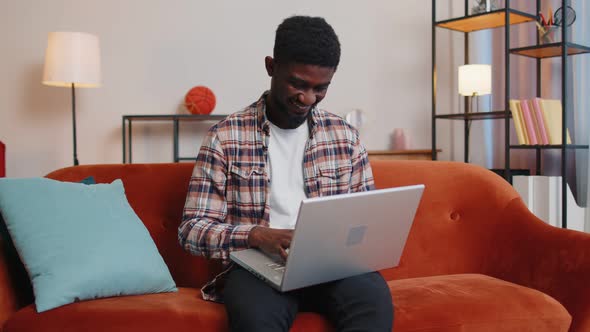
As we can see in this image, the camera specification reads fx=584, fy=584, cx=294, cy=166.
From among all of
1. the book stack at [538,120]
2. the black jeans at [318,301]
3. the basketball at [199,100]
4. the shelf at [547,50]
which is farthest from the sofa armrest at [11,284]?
the shelf at [547,50]

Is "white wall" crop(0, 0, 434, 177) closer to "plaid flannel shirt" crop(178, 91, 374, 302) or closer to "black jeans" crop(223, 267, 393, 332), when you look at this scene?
"plaid flannel shirt" crop(178, 91, 374, 302)

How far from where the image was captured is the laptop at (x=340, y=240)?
1.10 meters

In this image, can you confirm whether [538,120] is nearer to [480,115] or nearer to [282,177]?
[480,115]

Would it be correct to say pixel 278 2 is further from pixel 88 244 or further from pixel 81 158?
pixel 88 244

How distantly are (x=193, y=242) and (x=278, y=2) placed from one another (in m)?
2.99

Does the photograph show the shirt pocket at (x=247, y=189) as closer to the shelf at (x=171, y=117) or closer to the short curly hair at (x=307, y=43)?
the short curly hair at (x=307, y=43)

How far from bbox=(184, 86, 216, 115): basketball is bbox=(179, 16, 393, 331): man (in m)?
2.15

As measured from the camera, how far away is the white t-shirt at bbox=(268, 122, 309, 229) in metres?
1.50

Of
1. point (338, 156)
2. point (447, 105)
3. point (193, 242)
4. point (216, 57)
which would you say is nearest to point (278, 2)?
point (216, 57)

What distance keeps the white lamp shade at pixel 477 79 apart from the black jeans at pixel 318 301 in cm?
254

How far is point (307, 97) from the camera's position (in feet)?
4.78

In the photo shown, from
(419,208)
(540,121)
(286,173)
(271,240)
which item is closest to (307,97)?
(286,173)

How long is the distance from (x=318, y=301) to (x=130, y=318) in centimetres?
42

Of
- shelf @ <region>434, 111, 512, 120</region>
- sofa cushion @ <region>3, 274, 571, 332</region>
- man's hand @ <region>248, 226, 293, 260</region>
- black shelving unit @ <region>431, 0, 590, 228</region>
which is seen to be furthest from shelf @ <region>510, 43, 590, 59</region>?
man's hand @ <region>248, 226, 293, 260</region>
